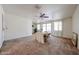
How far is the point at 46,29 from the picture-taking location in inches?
90.7

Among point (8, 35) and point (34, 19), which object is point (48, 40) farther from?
point (8, 35)

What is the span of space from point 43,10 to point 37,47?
941 millimetres

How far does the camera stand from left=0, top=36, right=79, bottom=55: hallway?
2078 millimetres

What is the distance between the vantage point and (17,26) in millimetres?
2266

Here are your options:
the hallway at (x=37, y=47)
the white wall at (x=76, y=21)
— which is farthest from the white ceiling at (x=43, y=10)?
the hallway at (x=37, y=47)

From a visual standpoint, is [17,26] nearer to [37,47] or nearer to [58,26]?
[37,47]

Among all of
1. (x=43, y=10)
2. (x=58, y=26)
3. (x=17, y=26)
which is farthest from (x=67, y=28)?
(x=17, y=26)

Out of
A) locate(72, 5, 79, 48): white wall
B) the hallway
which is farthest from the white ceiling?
the hallway

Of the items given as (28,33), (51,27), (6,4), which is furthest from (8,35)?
(51,27)

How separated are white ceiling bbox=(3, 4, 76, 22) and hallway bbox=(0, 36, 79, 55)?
0.63 metres

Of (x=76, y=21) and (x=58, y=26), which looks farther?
(x=58, y=26)

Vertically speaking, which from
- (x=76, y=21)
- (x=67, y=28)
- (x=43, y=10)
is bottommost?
(x=67, y=28)

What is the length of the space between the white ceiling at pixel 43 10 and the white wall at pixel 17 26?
119 mm

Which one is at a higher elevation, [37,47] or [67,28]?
[67,28]
